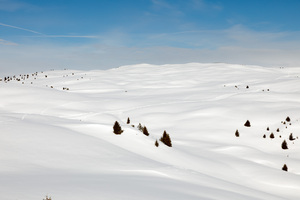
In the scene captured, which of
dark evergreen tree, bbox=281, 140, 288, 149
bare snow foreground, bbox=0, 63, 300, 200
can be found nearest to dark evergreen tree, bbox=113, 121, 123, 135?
bare snow foreground, bbox=0, 63, 300, 200

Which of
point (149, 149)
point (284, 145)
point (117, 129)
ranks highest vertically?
point (284, 145)

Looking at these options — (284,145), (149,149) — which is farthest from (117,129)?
(284,145)

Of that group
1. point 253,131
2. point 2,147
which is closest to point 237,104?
point 253,131

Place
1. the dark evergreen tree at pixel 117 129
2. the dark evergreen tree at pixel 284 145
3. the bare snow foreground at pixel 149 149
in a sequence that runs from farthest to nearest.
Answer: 1. the dark evergreen tree at pixel 284 145
2. the dark evergreen tree at pixel 117 129
3. the bare snow foreground at pixel 149 149

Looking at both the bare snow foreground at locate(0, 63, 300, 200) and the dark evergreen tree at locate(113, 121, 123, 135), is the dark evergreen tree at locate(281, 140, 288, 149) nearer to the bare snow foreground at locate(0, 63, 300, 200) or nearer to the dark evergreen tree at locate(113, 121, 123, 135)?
the bare snow foreground at locate(0, 63, 300, 200)

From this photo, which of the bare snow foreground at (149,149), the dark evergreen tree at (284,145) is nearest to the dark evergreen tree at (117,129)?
the bare snow foreground at (149,149)

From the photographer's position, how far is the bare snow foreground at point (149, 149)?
616 cm

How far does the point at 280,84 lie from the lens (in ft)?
123

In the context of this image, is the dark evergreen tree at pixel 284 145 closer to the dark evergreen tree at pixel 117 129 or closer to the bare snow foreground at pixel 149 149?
the bare snow foreground at pixel 149 149

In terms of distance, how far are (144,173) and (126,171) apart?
59 centimetres

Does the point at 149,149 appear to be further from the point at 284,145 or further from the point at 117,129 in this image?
the point at 284,145

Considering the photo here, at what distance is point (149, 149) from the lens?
12422 mm

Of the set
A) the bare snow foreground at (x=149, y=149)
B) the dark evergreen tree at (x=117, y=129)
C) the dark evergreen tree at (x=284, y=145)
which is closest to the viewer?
the bare snow foreground at (x=149, y=149)

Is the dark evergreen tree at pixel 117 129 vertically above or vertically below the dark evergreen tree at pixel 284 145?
below
